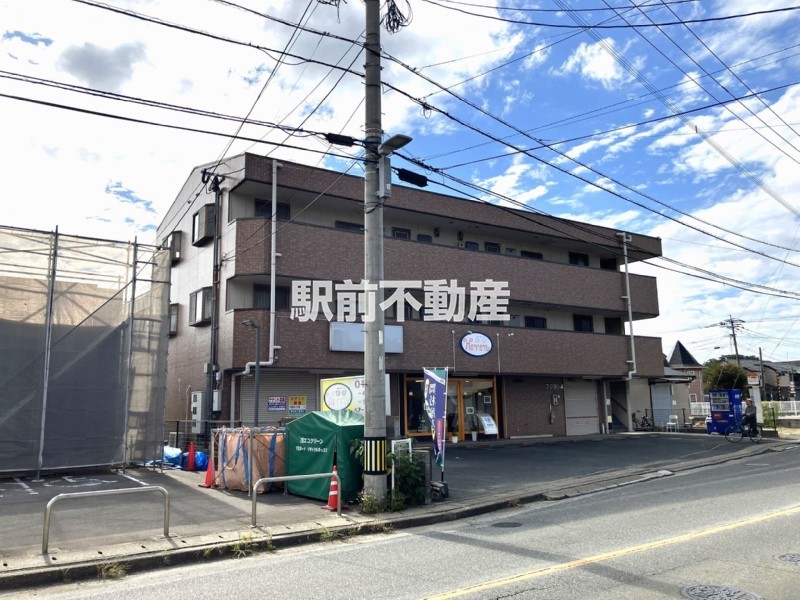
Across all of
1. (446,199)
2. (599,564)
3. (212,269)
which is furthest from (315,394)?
(599,564)

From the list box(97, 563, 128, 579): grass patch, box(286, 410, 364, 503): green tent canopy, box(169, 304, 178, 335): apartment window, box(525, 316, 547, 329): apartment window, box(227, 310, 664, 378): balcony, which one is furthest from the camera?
box(525, 316, 547, 329): apartment window

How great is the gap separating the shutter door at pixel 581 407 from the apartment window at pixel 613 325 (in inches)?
113

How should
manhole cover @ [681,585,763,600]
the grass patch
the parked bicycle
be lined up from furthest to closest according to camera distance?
1. the parked bicycle
2. the grass patch
3. manhole cover @ [681,585,763,600]

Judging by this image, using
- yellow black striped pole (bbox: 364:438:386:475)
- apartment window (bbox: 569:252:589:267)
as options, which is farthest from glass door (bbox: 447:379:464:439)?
yellow black striped pole (bbox: 364:438:386:475)

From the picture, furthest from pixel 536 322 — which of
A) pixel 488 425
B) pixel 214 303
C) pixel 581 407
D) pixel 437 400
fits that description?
pixel 437 400

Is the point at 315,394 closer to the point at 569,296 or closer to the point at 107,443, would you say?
the point at 107,443

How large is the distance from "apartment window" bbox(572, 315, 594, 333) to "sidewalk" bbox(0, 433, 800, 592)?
32.6 feet

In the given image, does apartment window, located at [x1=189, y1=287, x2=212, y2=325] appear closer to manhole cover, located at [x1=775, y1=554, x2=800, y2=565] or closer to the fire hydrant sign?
the fire hydrant sign

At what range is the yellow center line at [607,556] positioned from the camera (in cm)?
581

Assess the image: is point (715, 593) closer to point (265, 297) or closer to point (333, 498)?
point (333, 498)

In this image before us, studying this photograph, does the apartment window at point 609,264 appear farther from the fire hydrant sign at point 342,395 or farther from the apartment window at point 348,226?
the fire hydrant sign at point 342,395

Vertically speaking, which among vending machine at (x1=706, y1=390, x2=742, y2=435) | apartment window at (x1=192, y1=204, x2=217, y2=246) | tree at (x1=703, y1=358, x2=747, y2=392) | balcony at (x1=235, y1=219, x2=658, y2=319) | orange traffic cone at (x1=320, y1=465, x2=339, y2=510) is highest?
apartment window at (x1=192, y1=204, x2=217, y2=246)

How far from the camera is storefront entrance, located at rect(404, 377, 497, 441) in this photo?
22078 millimetres

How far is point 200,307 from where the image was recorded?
20.8 metres
